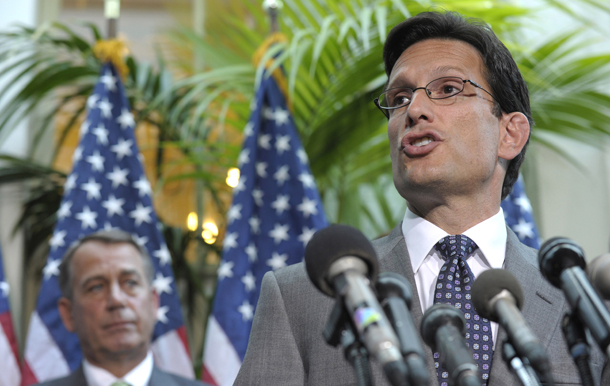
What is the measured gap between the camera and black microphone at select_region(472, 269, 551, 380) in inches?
43.8

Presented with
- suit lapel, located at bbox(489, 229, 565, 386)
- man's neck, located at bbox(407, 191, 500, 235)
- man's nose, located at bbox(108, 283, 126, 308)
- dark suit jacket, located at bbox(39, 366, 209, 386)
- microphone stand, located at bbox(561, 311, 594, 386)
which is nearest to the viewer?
microphone stand, located at bbox(561, 311, 594, 386)

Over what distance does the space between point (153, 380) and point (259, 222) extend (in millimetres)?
1017

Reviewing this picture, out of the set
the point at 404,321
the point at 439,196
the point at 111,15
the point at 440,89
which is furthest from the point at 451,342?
the point at 111,15

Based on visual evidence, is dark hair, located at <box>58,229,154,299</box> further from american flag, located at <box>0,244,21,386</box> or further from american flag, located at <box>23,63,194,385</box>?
american flag, located at <box>0,244,21,386</box>

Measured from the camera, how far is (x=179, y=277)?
4688mm

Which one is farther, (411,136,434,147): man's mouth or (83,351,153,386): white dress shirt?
(83,351,153,386): white dress shirt

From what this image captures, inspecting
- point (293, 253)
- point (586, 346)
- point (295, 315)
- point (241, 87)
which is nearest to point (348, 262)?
point (586, 346)

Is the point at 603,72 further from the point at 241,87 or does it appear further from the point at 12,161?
the point at 12,161

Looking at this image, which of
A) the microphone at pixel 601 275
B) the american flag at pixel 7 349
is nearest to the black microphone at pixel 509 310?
the microphone at pixel 601 275

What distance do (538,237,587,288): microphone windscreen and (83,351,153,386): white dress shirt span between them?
2350 millimetres

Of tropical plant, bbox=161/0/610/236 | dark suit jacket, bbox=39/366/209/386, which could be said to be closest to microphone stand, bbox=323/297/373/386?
dark suit jacket, bbox=39/366/209/386

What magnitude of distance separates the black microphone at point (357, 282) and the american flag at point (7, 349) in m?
3.05

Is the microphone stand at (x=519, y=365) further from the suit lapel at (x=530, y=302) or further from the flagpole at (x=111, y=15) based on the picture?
the flagpole at (x=111, y=15)

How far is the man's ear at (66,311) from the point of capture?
344 cm
